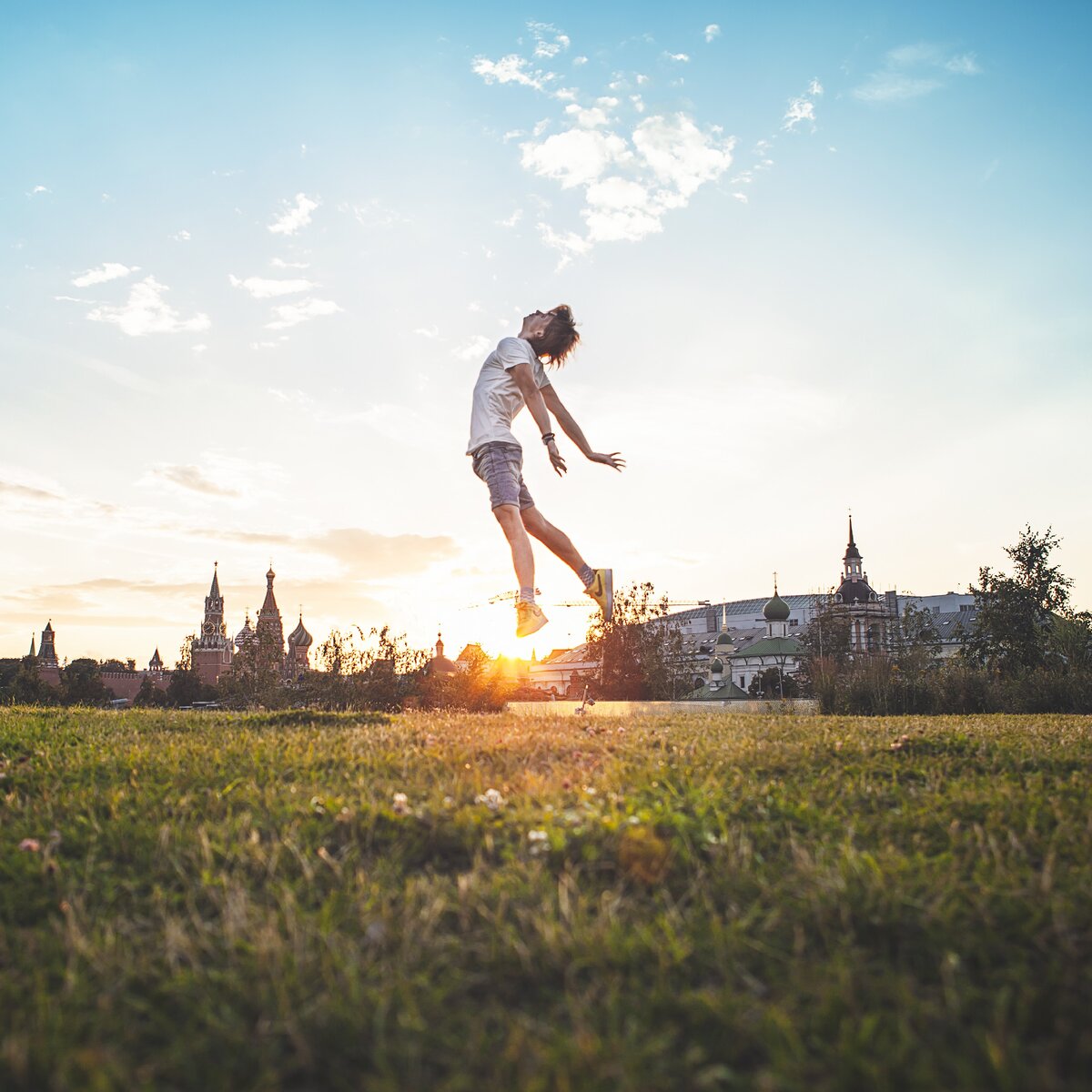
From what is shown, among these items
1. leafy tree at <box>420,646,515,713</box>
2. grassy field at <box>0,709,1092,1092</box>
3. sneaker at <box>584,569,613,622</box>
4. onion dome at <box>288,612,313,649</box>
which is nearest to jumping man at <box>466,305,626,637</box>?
sneaker at <box>584,569,613,622</box>

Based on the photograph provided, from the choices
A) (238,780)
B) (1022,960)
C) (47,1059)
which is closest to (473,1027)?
(47,1059)

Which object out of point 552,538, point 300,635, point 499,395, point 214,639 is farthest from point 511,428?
point 214,639

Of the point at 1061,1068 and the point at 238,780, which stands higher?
the point at 238,780

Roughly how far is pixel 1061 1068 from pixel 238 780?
2910 mm

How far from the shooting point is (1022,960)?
181 cm

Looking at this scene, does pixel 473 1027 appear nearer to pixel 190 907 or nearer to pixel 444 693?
pixel 190 907

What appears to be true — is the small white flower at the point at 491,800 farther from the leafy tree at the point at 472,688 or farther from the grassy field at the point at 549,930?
the leafy tree at the point at 472,688

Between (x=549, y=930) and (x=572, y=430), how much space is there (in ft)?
19.3

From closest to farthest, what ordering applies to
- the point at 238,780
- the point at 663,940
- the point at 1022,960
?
the point at 1022,960, the point at 663,940, the point at 238,780

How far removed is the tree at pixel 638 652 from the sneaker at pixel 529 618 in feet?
95.6

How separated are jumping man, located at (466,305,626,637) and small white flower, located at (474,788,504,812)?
3.95 meters

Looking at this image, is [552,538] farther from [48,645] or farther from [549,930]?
[48,645]

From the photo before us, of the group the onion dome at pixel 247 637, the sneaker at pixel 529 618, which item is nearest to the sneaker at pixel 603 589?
the sneaker at pixel 529 618

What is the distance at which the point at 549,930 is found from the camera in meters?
1.91
